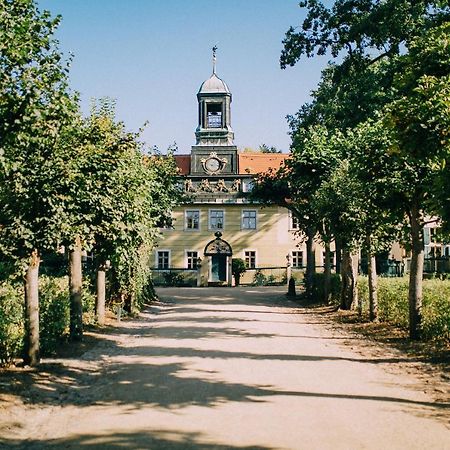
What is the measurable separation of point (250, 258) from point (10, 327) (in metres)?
39.5

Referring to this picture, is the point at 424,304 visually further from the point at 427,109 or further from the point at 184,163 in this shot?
the point at 184,163

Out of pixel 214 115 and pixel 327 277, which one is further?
pixel 214 115

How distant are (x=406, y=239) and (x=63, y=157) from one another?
9.35 meters

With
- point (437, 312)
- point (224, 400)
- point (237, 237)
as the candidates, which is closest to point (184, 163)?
point (237, 237)

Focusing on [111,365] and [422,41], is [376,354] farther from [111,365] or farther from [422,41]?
[422,41]

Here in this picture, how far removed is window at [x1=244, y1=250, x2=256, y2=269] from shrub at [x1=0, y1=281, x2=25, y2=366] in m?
38.5

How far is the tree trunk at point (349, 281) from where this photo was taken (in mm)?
21453

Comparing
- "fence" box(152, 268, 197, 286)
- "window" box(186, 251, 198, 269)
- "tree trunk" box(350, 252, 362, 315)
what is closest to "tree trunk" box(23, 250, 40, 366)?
"tree trunk" box(350, 252, 362, 315)

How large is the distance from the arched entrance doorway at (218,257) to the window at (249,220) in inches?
87.4

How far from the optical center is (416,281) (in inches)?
561

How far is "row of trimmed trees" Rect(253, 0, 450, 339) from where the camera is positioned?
970 centimetres

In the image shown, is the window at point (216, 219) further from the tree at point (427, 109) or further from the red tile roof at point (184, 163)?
the tree at point (427, 109)

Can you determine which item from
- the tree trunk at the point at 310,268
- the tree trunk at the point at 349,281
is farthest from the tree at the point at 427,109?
the tree trunk at the point at 310,268

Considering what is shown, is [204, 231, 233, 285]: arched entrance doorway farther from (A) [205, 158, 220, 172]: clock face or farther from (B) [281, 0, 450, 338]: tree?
(B) [281, 0, 450, 338]: tree
